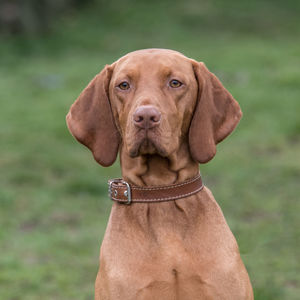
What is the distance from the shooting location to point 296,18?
18.6 m

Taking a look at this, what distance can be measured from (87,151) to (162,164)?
18.0 feet

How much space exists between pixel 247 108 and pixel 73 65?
4555 millimetres

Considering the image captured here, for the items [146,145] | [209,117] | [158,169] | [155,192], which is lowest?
[155,192]

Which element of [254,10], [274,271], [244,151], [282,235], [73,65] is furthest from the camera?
[254,10]

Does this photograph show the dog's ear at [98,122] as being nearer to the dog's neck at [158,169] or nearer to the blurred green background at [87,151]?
the dog's neck at [158,169]

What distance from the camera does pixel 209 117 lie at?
13.4ft

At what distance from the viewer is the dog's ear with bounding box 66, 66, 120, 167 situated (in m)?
4.17

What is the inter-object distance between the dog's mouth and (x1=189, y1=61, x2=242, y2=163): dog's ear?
27cm

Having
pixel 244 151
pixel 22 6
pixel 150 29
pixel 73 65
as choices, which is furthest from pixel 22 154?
pixel 150 29

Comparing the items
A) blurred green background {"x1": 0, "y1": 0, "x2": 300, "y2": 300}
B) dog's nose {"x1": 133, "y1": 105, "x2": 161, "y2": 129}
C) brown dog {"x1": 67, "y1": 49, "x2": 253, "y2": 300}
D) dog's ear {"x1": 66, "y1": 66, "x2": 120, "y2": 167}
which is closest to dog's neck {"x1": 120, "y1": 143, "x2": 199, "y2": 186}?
brown dog {"x1": 67, "y1": 49, "x2": 253, "y2": 300}

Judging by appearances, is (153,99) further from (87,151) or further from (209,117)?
(87,151)

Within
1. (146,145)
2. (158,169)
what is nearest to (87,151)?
(158,169)

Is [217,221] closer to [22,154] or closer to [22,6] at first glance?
[22,154]

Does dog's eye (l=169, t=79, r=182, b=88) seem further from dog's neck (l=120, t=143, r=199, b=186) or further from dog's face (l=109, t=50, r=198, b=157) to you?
dog's neck (l=120, t=143, r=199, b=186)
